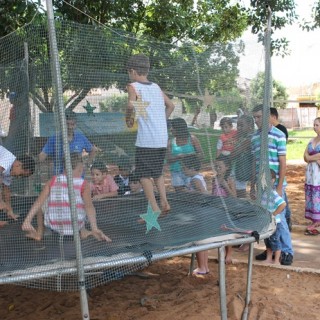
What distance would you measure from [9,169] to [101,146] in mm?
610

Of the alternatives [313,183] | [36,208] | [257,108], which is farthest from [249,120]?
[313,183]

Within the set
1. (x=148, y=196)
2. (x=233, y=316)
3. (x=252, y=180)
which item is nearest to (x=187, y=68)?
(x=148, y=196)

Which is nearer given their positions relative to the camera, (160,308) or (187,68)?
(187,68)

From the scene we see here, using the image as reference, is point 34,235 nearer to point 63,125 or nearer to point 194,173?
point 63,125

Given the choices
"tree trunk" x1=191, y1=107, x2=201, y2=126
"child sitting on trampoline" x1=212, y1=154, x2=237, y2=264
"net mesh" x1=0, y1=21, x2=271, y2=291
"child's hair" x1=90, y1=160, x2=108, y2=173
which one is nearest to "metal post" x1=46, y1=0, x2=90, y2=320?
"net mesh" x1=0, y1=21, x2=271, y2=291

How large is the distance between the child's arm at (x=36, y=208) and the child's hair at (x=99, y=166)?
0.96 feet

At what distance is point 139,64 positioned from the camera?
3094 mm

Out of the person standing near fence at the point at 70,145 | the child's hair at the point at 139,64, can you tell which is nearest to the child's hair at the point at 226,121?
the child's hair at the point at 139,64

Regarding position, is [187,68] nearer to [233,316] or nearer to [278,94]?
[233,316]

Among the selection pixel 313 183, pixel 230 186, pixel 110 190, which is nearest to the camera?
pixel 110 190

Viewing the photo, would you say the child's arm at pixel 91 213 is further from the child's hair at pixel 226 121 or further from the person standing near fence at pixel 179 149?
the child's hair at pixel 226 121

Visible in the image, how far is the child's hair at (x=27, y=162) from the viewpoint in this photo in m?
2.98

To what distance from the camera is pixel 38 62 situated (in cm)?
313

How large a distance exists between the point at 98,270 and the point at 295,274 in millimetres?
2345
